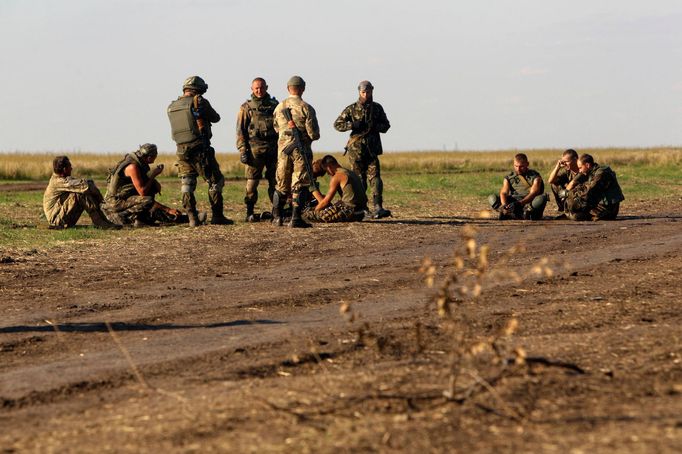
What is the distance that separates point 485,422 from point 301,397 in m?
1.03

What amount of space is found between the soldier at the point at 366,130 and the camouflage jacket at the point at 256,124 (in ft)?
4.15

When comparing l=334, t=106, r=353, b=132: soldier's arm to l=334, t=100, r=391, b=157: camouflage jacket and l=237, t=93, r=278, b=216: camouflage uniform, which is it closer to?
l=334, t=100, r=391, b=157: camouflage jacket

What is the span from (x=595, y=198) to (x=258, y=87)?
16.2 feet

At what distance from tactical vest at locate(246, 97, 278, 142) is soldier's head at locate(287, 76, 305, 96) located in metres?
0.66

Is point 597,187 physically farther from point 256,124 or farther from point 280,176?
point 256,124

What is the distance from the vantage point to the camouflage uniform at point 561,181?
59.1 ft

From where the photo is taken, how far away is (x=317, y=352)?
7.53 m

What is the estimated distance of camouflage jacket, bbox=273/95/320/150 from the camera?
15992 millimetres

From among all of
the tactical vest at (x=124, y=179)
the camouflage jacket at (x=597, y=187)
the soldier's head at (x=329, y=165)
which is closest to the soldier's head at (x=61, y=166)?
the tactical vest at (x=124, y=179)

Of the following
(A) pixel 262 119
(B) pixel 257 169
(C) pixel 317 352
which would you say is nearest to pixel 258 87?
(A) pixel 262 119

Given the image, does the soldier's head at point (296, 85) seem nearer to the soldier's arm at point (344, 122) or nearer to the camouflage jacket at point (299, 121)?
the camouflage jacket at point (299, 121)

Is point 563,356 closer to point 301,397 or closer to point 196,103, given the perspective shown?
point 301,397

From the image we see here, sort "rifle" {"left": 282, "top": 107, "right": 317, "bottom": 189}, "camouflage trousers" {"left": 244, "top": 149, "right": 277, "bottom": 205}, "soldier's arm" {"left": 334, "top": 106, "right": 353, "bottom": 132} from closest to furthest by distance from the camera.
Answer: "rifle" {"left": 282, "top": 107, "right": 317, "bottom": 189} < "camouflage trousers" {"left": 244, "top": 149, "right": 277, "bottom": 205} < "soldier's arm" {"left": 334, "top": 106, "right": 353, "bottom": 132}

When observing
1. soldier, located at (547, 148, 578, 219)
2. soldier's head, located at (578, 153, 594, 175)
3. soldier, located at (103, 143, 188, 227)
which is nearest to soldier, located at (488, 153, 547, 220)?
soldier, located at (547, 148, 578, 219)
